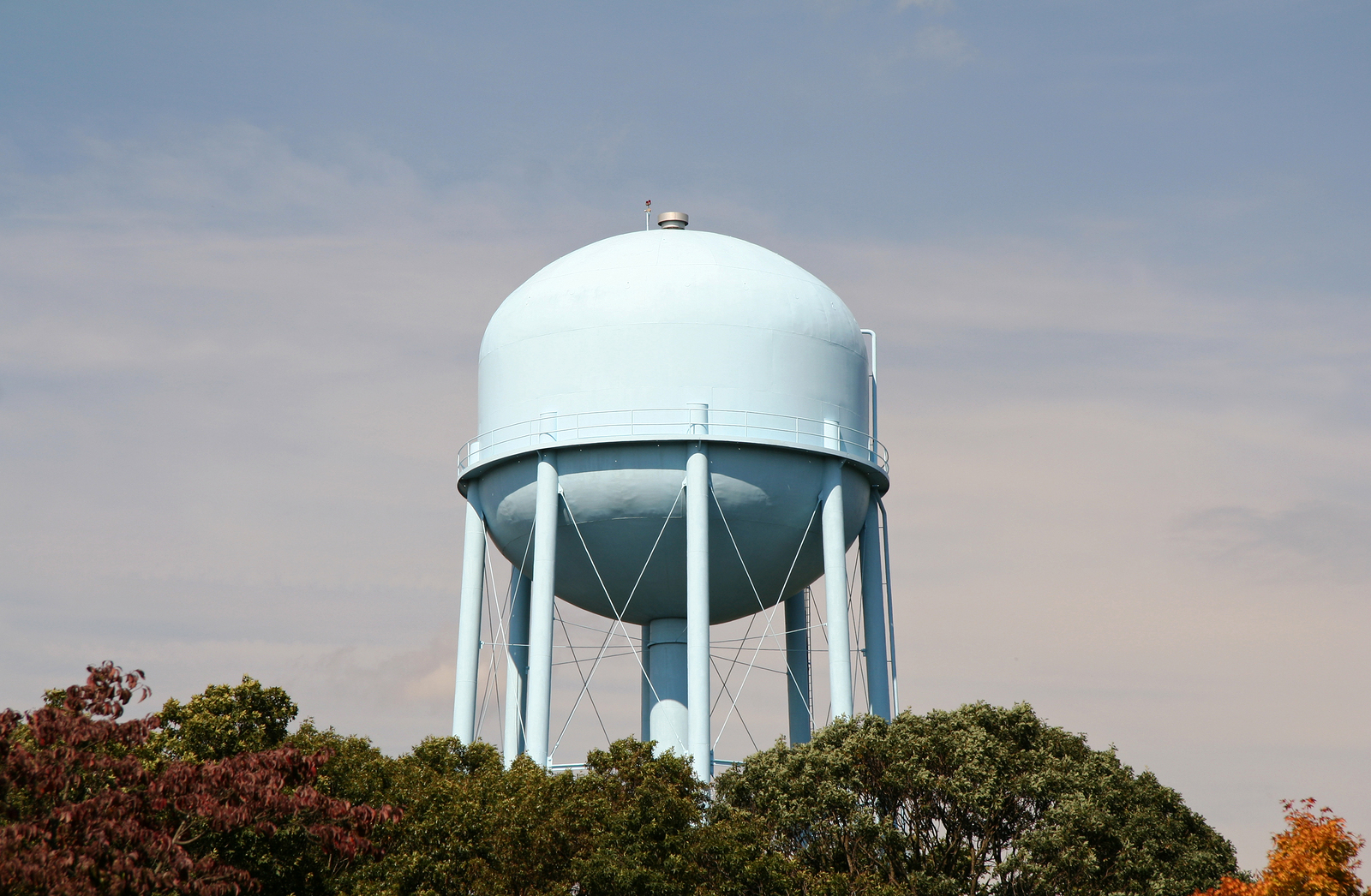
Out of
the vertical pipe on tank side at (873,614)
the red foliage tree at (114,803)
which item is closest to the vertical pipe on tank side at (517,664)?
the vertical pipe on tank side at (873,614)

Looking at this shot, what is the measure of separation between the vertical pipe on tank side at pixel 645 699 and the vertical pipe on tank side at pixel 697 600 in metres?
4.41

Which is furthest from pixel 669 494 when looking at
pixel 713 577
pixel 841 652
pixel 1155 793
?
pixel 1155 793

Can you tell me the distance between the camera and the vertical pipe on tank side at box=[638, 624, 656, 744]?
111 feet

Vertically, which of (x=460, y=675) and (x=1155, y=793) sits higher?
(x=460, y=675)

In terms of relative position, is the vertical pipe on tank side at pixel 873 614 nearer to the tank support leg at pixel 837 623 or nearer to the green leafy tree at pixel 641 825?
the tank support leg at pixel 837 623

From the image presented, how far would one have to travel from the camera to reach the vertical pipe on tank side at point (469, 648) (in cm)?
3206

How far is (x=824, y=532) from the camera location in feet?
101

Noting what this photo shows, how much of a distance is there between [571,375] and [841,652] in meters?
6.98

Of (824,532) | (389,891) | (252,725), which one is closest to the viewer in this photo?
(389,891)

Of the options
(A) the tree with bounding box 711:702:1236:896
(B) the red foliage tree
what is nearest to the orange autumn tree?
(A) the tree with bounding box 711:702:1236:896

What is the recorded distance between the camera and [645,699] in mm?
34531

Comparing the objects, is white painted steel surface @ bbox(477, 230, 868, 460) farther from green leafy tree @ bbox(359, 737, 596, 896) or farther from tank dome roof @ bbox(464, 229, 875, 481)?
A: green leafy tree @ bbox(359, 737, 596, 896)

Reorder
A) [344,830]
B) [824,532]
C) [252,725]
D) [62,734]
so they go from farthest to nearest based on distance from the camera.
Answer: [824,532]
[252,725]
[344,830]
[62,734]

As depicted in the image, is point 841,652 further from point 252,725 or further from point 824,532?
point 252,725
